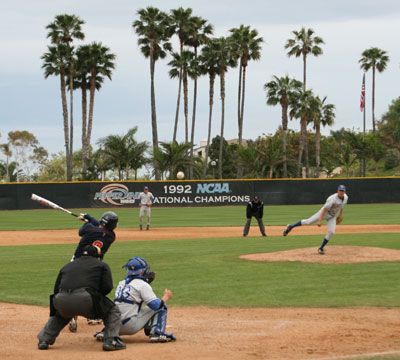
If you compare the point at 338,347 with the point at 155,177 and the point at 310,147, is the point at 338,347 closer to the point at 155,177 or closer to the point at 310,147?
the point at 155,177

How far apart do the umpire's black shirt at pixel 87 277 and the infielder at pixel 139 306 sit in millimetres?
408

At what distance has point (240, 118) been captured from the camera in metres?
83.6

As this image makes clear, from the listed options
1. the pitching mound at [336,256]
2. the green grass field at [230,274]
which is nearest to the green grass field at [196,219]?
the green grass field at [230,274]

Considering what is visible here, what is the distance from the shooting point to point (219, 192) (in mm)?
65438

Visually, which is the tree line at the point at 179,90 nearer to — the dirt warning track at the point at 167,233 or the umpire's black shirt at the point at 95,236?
the dirt warning track at the point at 167,233

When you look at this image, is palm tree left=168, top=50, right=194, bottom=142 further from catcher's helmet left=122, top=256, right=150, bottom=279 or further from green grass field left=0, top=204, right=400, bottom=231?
catcher's helmet left=122, top=256, right=150, bottom=279

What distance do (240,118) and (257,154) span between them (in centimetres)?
615

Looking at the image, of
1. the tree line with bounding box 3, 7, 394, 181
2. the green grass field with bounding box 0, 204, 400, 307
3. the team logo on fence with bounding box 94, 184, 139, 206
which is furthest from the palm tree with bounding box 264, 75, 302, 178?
the green grass field with bounding box 0, 204, 400, 307

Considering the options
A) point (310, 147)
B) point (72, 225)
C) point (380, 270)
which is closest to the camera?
point (380, 270)

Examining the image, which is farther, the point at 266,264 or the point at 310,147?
the point at 310,147

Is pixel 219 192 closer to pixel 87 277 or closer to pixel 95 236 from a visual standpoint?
pixel 95 236

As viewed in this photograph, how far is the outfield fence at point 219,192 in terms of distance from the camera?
62.1 meters

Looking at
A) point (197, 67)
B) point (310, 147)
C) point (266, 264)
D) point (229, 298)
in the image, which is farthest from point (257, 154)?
point (229, 298)

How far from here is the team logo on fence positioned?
6281 centimetres
